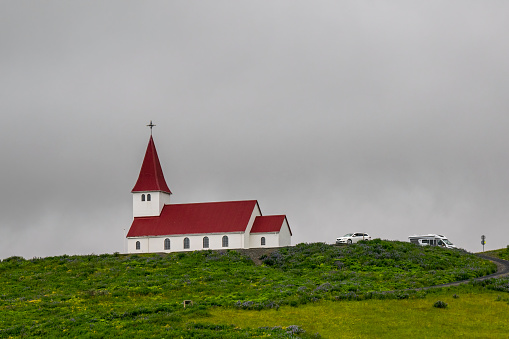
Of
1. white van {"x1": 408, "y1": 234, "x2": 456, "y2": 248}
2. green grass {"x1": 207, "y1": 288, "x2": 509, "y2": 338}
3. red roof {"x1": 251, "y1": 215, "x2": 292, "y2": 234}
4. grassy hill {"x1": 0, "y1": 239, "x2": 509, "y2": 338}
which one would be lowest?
green grass {"x1": 207, "y1": 288, "x2": 509, "y2": 338}

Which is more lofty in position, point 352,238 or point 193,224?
point 193,224

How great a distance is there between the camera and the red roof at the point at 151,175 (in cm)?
7994

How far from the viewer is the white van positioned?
240 feet

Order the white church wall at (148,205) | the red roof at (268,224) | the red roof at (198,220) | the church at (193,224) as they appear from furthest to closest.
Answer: the white church wall at (148,205)
the red roof at (198,220)
the red roof at (268,224)
the church at (193,224)

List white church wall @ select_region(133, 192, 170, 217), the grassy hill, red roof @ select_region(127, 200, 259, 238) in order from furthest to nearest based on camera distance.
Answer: white church wall @ select_region(133, 192, 170, 217), red roof @ select_region(127, 200, 259, 238), the grassy hill

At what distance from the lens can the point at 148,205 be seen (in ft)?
261

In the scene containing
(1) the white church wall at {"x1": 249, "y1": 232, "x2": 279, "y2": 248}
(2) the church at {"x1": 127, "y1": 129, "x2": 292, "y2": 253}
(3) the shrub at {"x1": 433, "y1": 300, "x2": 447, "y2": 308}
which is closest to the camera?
(3) the shrub at {"x1": 433, "y1": 300, "x2": 447, "y2": 308}

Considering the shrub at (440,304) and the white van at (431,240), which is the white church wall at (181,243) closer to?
the white van at (431,240)

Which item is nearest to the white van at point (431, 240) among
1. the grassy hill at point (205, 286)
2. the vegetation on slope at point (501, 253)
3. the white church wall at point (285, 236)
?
the vegetation on slope at point (501, 253)

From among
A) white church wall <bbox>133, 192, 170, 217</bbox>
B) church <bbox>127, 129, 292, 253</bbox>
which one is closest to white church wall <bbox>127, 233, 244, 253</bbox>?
church <bbox>127, 129, 292, 253</bbox>

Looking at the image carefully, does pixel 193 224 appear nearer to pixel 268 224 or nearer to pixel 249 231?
pixel 249 231

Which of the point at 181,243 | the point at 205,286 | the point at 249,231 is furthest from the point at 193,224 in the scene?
the point at 205,286

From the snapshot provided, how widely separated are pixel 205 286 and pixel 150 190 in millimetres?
32743

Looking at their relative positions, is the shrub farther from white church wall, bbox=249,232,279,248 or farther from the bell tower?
the bell tower
